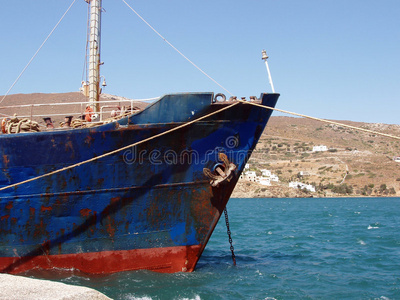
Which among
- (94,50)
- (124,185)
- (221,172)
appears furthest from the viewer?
(94,50)

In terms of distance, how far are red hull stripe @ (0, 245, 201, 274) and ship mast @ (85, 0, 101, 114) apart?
511 centimetres

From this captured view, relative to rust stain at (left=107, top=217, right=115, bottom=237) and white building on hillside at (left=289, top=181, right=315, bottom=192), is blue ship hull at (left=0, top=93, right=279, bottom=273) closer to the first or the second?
rust stain at (left=107, top=217, right=115, bottom=237)

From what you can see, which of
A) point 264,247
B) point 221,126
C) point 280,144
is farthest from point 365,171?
point 221,126

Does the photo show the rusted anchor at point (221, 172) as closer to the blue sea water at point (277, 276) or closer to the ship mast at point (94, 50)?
the blue sea water at point (277, 276)

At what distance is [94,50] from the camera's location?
13383mm

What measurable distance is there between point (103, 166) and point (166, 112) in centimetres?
198

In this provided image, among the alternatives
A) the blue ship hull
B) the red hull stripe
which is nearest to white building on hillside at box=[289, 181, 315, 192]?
the blue ship hull

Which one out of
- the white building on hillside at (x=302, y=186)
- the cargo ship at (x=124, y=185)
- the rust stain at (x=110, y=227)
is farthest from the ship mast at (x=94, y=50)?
the white building on hillside at (x=302, y=186)

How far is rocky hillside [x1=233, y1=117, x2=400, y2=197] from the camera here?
3314 inches

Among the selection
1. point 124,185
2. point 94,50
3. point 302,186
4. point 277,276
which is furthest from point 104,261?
point 302,186

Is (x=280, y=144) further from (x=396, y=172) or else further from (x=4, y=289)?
(x=4, y=289)

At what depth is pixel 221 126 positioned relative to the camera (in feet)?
32.7

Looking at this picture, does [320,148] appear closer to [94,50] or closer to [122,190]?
[94,50]

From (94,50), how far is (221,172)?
643cm
